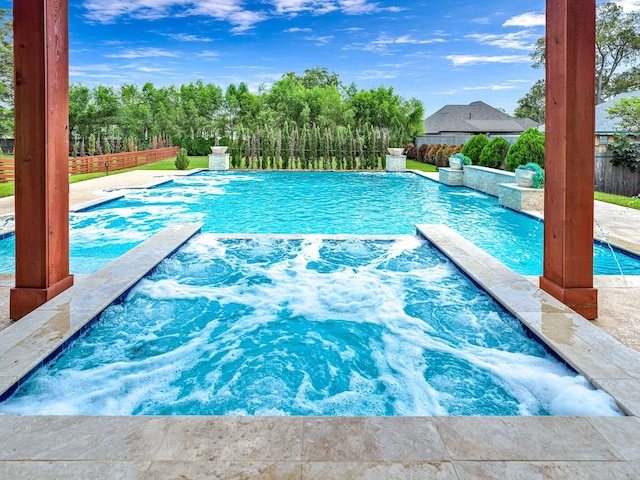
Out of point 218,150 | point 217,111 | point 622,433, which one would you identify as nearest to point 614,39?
point 218,150

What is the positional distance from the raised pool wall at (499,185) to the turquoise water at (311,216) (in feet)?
0.81

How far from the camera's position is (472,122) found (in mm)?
33812

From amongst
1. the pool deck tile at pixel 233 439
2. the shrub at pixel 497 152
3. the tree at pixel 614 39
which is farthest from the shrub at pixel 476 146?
the tree at pixel 614 39

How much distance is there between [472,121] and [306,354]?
33751mm

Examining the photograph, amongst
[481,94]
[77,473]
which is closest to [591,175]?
Answer: [77,473]

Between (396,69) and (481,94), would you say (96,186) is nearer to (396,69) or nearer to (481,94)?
(396,69)

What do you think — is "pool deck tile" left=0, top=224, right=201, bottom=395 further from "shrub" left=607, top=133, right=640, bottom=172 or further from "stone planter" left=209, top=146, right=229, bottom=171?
"stone planter" left=209, top=146, right=229, bottom=171

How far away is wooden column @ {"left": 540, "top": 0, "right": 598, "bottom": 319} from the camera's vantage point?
331cm

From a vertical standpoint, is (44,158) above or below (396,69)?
below

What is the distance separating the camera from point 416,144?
28.5 meters

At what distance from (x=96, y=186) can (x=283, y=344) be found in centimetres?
1114

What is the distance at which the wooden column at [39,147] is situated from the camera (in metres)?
3.21

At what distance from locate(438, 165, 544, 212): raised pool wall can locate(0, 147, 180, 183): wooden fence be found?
1146 centimetres

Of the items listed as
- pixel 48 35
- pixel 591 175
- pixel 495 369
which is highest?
pixel 48 35
